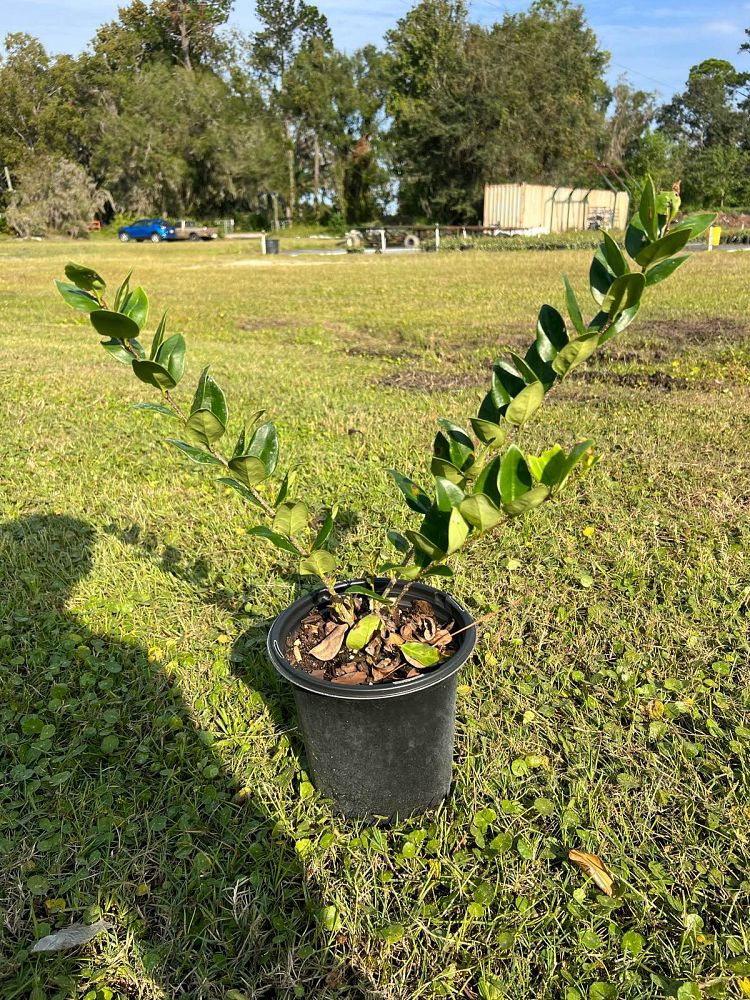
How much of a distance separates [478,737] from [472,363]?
15.7 ft

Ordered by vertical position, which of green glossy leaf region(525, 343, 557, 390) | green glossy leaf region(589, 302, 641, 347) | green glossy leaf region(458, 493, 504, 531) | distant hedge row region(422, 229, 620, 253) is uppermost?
distant hedge row region(422, 229, 620, 253)

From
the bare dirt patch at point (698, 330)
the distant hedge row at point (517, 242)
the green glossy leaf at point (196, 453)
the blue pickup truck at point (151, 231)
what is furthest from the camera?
the blue pickup truck at point (151, 231)

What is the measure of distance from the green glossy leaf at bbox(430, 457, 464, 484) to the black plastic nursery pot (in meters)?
0.38

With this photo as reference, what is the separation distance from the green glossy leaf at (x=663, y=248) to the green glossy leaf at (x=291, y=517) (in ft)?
2.71

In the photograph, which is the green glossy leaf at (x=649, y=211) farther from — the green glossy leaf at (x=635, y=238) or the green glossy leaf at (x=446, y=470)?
the green glossy leaf at (x=446, y=470)

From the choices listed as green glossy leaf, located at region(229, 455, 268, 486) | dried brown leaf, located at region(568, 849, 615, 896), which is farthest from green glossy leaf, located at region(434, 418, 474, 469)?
dried brown leaf, located at region(568, 849, 615, 896)

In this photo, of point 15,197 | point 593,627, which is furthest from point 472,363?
point 15,197

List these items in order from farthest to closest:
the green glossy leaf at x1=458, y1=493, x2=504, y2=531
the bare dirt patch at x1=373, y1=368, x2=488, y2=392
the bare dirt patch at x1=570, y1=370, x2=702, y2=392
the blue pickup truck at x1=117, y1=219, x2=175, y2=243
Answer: the blue pickup truck at x1=117, y1=219, x2=175, y2=243, the bare dirt patch at x1=373, y1=368, x2=488, y2=392, the bare dirt patch at x1=570, y1=370, x2=702, y2=392, the green glossy leaf at x1=458, y1=493, x2=504, y2=531

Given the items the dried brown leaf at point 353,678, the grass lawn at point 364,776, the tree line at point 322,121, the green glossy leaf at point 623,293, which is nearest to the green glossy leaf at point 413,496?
the dried brown leaf at point 353,678

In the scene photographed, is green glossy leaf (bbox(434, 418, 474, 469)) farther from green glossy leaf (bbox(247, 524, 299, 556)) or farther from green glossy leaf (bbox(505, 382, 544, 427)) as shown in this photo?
green glossy leaf (bbox(247, 524, 299, 556))

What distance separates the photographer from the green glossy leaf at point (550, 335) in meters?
1.52

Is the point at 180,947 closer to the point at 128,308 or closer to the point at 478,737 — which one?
the point at 478,737

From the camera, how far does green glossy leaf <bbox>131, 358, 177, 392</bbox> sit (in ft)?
4.46

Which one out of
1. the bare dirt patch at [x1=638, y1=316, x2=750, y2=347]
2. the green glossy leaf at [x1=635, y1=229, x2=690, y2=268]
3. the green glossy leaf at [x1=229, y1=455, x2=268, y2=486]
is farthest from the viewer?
the bare dirt patch at [x1=638, y1=316, x2=750, y2=347]
